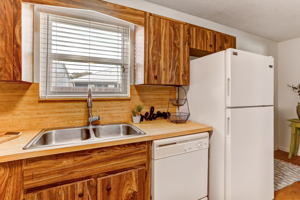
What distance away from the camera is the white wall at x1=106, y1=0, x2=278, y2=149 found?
1973mm

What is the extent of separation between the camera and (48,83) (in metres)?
1.57

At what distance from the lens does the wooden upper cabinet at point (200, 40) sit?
6.64 ft

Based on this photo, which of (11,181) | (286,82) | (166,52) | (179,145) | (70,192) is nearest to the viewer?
(11,181)

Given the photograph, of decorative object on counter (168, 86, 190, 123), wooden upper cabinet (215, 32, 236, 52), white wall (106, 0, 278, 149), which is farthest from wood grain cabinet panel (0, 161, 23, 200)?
wooden upper cabinet (215, 32, 236, 52)

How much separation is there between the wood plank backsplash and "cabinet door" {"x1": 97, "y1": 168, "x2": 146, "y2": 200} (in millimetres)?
716

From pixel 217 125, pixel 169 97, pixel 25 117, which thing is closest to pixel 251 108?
pixel 217 125

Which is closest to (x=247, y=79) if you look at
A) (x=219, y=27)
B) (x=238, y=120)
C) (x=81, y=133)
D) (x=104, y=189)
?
(x=238, y=120)

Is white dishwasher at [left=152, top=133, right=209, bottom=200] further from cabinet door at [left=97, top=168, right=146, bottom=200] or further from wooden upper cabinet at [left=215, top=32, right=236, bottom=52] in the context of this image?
wooden upper cabinet at [left=215, top=32, right=236, bottom=52]

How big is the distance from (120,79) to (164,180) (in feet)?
3.96

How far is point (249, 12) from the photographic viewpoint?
7.31 ft

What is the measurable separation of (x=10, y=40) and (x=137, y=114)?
131 centimetres

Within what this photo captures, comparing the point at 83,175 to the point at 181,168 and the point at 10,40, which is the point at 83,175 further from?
the point at 10,40

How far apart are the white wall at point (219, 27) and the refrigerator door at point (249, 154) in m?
1.53

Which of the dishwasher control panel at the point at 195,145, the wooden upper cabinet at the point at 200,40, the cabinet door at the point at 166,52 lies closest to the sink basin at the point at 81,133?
the dishwasher control panel at the point at 195,145
